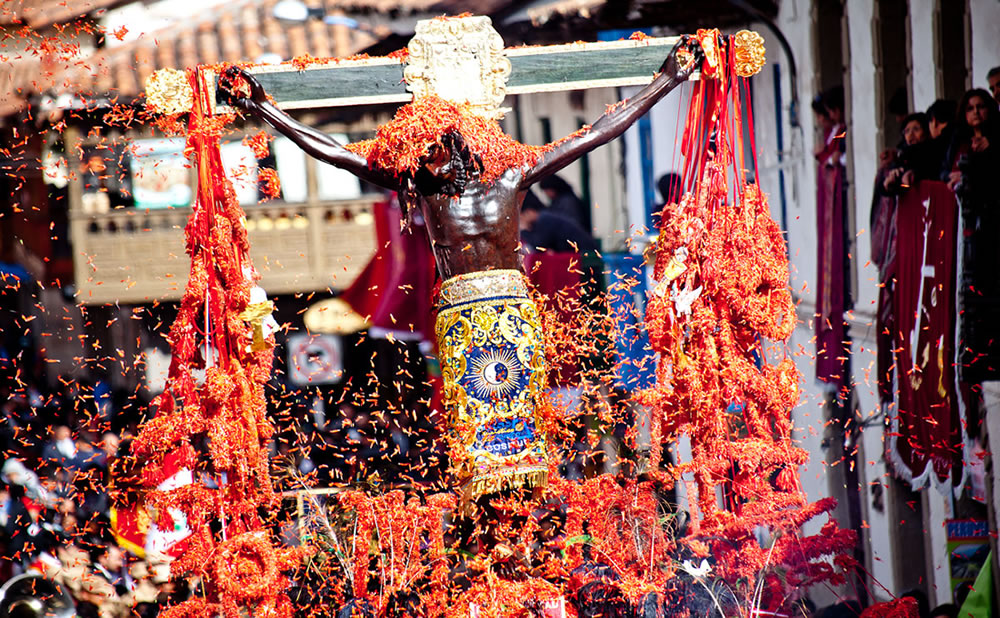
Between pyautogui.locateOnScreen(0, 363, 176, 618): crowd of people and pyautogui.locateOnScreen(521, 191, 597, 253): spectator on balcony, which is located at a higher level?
pyautogui.locateOnScreen(521, 191, 597, 253): spectator on balcony

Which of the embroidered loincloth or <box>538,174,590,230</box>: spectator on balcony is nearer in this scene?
the embroidered loincloth

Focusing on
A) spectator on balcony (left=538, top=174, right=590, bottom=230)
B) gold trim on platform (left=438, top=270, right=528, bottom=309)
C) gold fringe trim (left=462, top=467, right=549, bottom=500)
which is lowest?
gold fringe trim (left=462, top=467, right=549, bottom=500)

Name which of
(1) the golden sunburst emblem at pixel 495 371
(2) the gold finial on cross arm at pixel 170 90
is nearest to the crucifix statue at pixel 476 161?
(1) the golden sunburst emblem at pixel 495 371

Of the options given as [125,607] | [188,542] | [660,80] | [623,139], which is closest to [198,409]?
[188,542]

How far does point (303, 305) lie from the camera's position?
25.7ft

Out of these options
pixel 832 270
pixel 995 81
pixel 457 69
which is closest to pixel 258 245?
pixel 457 69

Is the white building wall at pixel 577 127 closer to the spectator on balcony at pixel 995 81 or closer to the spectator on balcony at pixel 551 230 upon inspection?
the spectator on balcony at pixel 551 230

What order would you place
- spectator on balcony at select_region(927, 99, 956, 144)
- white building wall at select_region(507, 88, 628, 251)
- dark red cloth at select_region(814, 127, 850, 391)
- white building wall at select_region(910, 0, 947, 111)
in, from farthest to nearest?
1. white building wall at select_region(507, 88, 628, 251)
2. dark red cloth at select_region(814, 127, 850, 391)
3. white building wall at select_region(910, 0, 947, 111)
4. spectator on balcony at select_region(927, 99, 956, 144)

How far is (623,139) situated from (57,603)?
4.46m

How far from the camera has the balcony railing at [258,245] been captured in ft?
25.6

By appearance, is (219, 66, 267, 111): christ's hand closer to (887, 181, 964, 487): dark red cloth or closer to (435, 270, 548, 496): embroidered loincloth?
(435, 270, 548, 496): embroidered loincloth

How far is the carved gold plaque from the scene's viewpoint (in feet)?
15.6

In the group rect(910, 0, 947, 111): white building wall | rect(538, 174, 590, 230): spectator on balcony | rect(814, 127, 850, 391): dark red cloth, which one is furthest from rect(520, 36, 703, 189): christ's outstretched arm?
rect(538, 174, 590, 230): spectator on balcony

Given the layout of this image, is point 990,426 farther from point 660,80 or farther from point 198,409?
point 198,409
